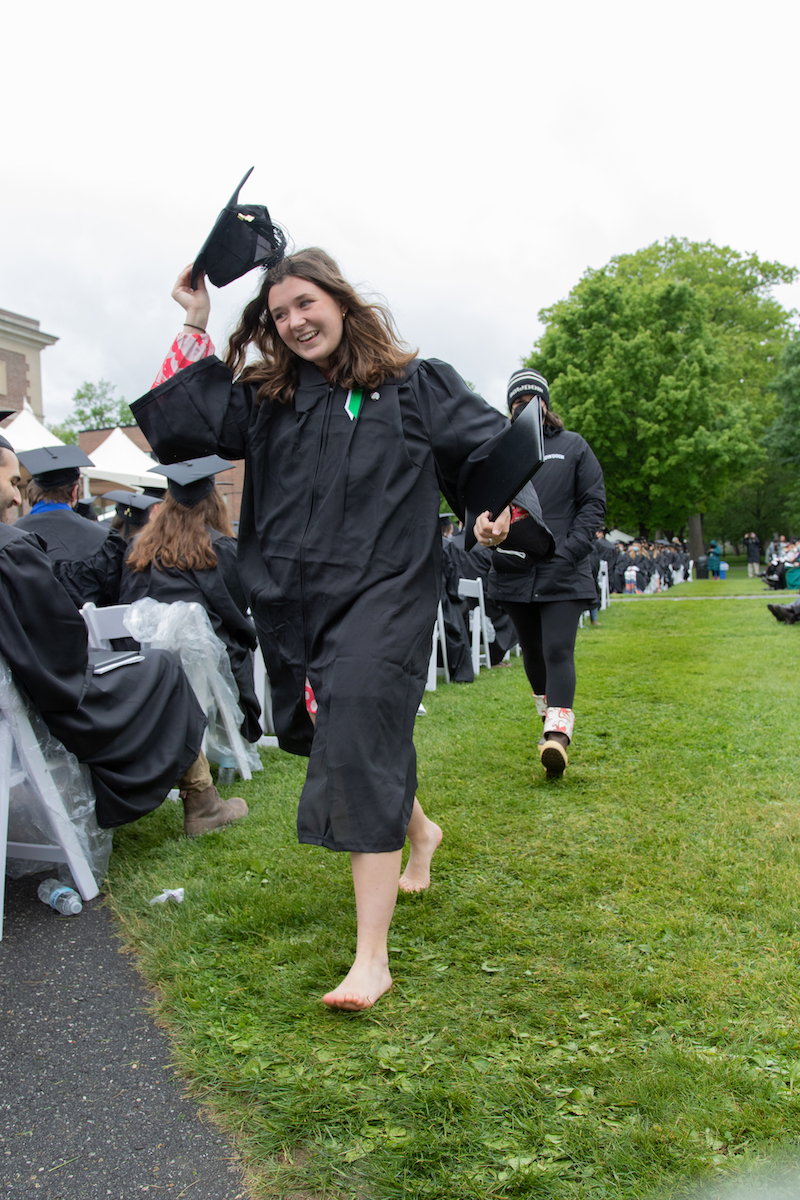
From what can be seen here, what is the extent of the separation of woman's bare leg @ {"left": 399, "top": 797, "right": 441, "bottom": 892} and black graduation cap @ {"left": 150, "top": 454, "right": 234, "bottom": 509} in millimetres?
2495

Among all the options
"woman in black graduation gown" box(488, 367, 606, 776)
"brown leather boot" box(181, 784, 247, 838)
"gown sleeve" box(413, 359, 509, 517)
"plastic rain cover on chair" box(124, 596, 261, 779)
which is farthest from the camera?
"plastic rain cover on chair" box(124, 596, 261, 779)

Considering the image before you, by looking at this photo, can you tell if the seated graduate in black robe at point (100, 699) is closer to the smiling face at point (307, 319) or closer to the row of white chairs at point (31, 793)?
the row of white chairs at point (31, 793)

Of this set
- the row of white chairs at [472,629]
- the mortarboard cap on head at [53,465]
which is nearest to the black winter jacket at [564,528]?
the mortarboard cap on head at [53,465]

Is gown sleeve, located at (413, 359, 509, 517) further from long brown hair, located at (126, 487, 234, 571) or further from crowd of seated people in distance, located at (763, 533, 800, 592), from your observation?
crowd of seated people in distance, located at (763, 533, 800, 592)

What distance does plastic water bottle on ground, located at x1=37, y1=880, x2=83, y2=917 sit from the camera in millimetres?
3238

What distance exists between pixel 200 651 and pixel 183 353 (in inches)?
88.7

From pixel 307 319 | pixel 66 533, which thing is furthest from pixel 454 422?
pixel 66 533

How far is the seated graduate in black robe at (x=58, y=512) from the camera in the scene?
18.9ft

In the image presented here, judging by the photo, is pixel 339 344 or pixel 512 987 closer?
pixel 512 987

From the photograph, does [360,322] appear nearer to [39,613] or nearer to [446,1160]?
[39,613]

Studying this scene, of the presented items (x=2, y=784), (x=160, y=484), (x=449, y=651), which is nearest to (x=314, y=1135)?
(x=2, y=784)

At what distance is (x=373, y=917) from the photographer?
8.05 ft

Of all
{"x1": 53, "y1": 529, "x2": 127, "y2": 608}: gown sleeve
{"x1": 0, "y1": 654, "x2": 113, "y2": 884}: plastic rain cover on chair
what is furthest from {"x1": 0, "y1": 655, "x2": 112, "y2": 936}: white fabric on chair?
{"x1": 53, "y1": 529, "x2": 127, "y2": 608}: gown sleeve

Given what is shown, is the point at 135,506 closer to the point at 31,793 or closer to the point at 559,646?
the point at 559,646
